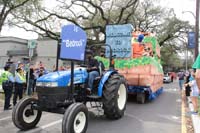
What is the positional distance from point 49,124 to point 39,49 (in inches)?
1404

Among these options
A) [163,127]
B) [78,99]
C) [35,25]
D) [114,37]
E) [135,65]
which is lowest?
[163,127]

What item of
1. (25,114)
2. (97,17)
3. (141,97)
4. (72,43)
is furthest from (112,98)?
(97,17)

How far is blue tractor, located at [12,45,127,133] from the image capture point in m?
6.40

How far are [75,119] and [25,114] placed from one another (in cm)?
171

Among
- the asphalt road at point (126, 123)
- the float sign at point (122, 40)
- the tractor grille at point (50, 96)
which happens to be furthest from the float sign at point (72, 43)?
the float sign at point (122, 40)

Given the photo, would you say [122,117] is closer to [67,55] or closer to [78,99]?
[78,99]

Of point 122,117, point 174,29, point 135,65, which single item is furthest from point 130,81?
point 174,29

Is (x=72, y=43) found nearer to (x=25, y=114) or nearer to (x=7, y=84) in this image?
(x=25, y=114)

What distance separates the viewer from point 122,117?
356 inches

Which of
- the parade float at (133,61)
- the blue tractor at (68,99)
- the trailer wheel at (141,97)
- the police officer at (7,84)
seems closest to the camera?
the blue tractor at (68,99)

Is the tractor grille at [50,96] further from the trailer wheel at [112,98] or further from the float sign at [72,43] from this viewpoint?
the trailer wheel at [112,98]

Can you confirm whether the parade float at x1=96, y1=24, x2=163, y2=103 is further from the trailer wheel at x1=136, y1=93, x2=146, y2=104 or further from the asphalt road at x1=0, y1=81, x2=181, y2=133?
the asphalt road at x1=0, y1=81, x2=181, y2=133

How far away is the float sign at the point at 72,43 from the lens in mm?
6605

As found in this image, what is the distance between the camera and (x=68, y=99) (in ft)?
23.3
